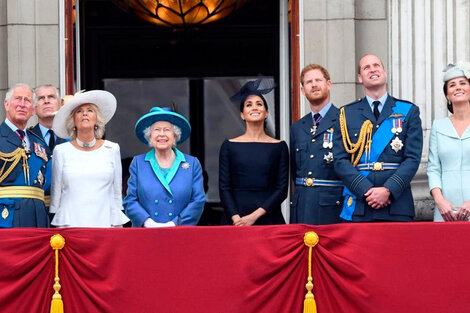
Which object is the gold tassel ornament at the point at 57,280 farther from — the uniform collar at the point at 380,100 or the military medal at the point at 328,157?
the uniform collar at the point at 380,100

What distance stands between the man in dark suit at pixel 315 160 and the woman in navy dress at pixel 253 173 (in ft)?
0.39

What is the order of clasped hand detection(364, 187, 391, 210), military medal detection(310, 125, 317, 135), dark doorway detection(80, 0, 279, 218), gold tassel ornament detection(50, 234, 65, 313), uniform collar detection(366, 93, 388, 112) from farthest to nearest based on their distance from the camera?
dark doorway detection(80, 0, 279, 218)
military medal detection(310, 125, 317, 135)
uniform collar detection(366, 93, 388, 112)
clasped hand detection(364, 187, 391, 210)
gold tassel ornament detection(50, 234, 65, 313)

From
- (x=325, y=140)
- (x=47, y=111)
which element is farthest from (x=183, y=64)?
(x=325, y=140)

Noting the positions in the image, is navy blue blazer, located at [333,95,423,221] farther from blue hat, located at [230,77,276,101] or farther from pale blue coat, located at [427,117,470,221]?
blue hat, located at [230,77,276,101]

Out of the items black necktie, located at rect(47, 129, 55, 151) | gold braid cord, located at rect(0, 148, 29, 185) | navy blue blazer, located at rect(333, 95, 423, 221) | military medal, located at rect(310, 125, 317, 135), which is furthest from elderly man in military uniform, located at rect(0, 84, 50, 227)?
navy blue blazer, located at rect(333, 95, 423, 221)

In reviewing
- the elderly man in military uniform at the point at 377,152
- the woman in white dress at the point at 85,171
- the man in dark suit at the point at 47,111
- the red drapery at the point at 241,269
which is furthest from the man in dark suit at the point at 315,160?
the man in dark suit at the point at 47,111

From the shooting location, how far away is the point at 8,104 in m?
8.98

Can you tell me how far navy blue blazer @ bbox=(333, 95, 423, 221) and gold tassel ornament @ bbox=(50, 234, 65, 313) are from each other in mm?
2121

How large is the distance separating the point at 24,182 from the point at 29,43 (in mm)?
2770

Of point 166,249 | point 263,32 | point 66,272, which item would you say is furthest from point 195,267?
point 263,32

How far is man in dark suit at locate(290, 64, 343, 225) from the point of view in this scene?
9.26 m

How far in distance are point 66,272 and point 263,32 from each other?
25.1 feet

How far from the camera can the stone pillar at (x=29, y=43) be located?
36.9 feet

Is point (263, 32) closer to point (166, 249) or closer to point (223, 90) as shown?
point (223, 90)
